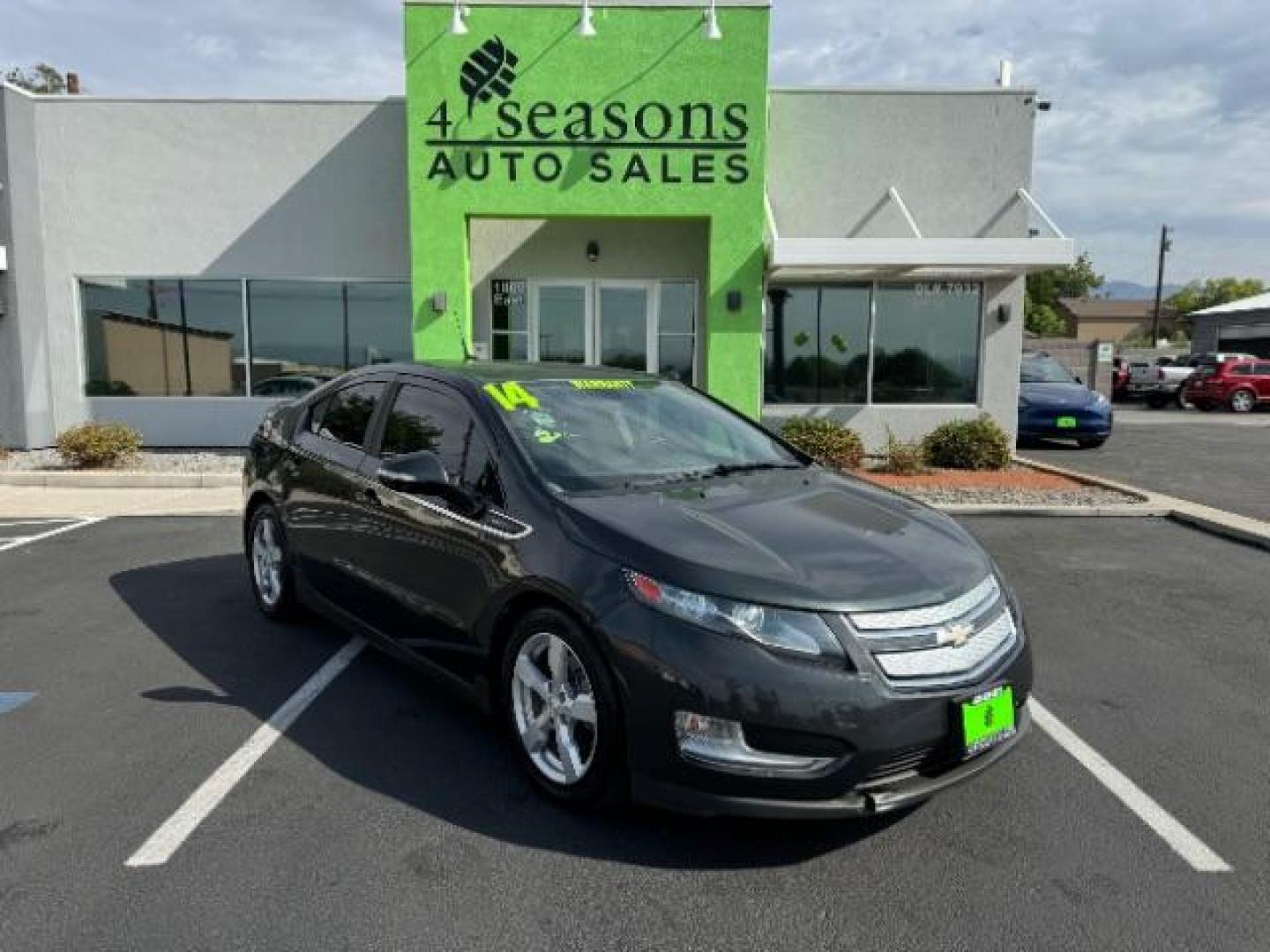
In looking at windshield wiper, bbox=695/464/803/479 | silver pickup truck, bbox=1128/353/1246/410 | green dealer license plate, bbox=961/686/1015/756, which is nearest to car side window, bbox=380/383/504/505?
windshield wiper, bbox=695/464/803/479

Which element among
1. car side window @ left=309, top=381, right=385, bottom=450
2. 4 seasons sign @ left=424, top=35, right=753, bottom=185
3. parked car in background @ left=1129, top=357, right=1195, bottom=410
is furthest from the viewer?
parked car in background @ left=1129, top=357, right=1195, bottom=410

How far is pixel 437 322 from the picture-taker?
11.6 m

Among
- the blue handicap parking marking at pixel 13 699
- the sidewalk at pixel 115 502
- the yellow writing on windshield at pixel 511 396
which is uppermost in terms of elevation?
the yellow writing on windshield at pixel 511 396

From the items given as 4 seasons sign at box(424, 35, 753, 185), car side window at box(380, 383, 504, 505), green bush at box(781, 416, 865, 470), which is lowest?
green bush at box(781, 416, 865, 470)

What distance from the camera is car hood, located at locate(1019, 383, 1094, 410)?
15.7m

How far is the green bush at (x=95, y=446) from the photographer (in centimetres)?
1104

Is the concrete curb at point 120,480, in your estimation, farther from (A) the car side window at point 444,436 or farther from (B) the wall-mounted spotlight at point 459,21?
(A) the car side window at point 444,436

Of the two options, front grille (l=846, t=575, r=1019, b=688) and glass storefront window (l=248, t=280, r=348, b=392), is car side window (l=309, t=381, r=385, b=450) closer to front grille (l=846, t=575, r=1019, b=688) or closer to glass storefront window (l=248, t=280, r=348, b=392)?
front grille (l=846, t=575, r=1019, b=688)

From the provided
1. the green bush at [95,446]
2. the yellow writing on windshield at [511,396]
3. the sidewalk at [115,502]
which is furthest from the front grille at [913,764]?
the green bush at [95,446]

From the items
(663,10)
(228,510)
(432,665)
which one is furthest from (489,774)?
(663,10)

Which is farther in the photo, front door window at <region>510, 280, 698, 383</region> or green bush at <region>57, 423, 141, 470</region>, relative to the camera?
front door window at <region>510, 280, 698, 383</region>

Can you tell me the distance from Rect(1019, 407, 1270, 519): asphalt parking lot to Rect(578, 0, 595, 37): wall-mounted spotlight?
340 inches

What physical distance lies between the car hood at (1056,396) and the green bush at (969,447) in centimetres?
462

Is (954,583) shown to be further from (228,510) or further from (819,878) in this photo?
(228,510)
